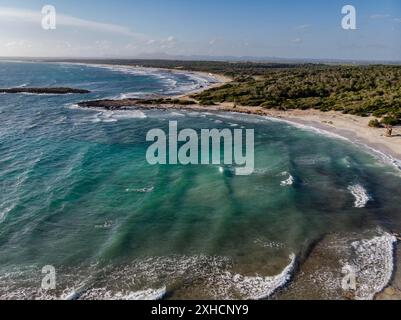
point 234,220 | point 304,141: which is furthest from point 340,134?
point 234,220

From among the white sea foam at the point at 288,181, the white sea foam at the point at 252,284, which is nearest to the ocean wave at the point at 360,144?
the white sea foam at the point at 288,181

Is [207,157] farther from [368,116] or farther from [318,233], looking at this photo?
[368,116]

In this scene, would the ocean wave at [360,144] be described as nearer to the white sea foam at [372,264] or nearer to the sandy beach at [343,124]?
the sandy beach at [343,124]

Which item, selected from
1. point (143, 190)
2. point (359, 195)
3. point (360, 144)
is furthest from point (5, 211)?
point (360, 144)

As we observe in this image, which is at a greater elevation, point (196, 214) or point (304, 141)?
point (304, 141)

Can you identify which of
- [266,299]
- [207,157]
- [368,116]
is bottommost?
[266,299]

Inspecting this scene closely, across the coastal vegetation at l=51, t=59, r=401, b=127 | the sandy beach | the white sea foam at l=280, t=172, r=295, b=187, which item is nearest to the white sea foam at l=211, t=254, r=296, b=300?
the white sea foam at l=280, t=172, r=295, b=187
